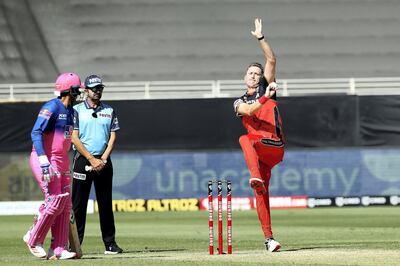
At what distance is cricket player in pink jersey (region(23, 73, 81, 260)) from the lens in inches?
499

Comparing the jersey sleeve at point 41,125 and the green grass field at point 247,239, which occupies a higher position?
the jersey sleeve at point 41,125

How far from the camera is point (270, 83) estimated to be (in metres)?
13.1

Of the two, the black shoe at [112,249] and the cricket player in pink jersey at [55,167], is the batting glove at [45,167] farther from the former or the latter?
the black shoe at [112,249]

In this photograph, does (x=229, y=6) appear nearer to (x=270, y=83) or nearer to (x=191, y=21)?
(x=191, y=21)

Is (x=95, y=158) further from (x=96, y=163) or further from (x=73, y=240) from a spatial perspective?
(x=73, y=240)

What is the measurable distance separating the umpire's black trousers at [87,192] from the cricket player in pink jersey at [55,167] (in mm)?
1457

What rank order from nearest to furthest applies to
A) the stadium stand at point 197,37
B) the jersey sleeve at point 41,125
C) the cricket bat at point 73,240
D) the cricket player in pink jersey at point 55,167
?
the jersey sleeve at point 41,125, the cricket player in pink jersey at point 55,167, the cricket bat at point 73,240, the stadium stand at point 197,37

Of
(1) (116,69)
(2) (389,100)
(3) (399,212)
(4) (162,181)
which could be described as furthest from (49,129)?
(1) (116,69)

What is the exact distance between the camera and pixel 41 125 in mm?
Answer: 12672

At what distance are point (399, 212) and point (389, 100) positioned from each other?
6.15 metres

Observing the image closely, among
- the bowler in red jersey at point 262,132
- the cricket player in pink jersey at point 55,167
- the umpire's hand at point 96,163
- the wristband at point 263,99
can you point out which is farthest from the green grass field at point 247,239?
the wristband at point 263,99

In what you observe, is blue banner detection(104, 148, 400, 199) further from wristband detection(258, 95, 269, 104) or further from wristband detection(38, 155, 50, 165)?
wristband detection(38, 155, 50, 165)

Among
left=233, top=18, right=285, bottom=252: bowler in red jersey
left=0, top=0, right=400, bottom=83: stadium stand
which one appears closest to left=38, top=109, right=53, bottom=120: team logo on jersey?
left=233, top=18, right=285, bottom=252: bowler in red jersey

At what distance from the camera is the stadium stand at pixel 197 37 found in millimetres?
41219
